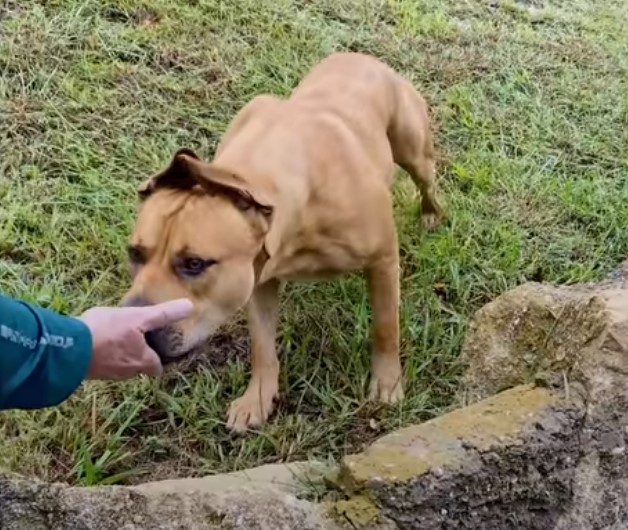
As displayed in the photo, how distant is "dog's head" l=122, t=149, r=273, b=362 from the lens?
3031 millimetres

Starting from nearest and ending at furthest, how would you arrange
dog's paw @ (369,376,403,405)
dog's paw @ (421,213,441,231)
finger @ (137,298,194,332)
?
finger @ (137,298,194,332) → dog's paw @ (369,376,403,405) → dog's paw @ (421,213,441,231)

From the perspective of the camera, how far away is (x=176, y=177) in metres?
3.12

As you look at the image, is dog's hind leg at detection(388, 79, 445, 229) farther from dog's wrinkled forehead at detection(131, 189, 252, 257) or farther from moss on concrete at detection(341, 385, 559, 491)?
moss on concrete at detection(341, 385, 559, 491)

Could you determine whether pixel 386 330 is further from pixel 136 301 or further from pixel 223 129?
pixel 223 129

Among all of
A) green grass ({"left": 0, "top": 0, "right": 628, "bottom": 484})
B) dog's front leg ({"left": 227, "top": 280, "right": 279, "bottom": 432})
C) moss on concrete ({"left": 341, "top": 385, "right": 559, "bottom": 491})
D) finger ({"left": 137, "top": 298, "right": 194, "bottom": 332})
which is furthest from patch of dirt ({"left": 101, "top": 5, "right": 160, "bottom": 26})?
finger ({"left": 137, "top": 298, "right": 194, "bottom": 332})

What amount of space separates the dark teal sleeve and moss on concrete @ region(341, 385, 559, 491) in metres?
0.84

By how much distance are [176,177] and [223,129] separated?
2.34 meters

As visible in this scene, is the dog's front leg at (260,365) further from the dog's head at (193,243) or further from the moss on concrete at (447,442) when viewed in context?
the moss on concrete at (447,442)

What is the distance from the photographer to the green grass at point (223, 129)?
3701 millimetres

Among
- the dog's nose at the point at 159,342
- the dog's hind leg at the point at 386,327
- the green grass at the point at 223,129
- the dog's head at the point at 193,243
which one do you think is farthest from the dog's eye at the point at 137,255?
the dog's hind leg at the point at 386,327

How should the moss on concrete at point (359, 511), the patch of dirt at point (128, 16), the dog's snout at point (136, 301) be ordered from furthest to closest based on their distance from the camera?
the patch of dirt at point (128, 16), the dog's snout at point (136, 301), the moss on concrete at point (359, 511)

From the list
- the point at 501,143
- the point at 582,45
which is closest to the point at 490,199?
the point at 501,143

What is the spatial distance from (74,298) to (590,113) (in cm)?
327

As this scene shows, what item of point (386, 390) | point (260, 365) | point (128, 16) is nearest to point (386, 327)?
point (386, 390)
